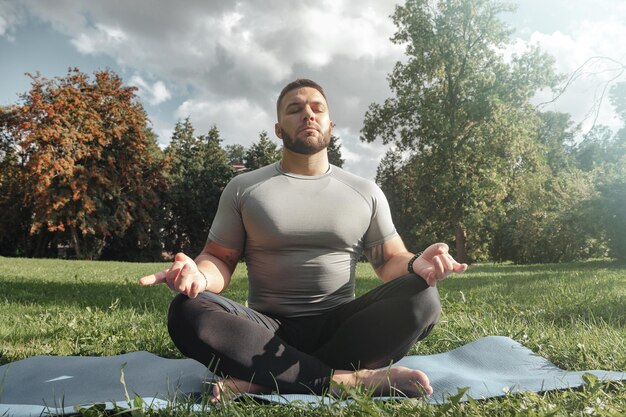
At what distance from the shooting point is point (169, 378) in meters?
2.77

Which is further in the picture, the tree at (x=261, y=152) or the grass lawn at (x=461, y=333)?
the tree at (x=261, y=152)

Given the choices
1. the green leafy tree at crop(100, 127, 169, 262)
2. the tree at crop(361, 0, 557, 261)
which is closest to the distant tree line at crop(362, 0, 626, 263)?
the tree at crop(361, 0, 557, 261)

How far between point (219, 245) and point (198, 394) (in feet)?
2.78

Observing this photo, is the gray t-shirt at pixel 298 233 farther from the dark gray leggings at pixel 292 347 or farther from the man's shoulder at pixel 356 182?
the dark gray leggings at pixel 292 347

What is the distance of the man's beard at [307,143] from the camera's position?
2945 mm

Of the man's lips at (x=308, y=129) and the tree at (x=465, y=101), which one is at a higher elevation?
the tree at (x=465, y=101)

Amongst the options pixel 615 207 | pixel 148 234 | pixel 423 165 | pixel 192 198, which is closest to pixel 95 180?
pixel 148 234

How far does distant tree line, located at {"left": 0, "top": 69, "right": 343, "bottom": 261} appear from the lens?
885 inches

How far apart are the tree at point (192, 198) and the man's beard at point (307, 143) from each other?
2639cm

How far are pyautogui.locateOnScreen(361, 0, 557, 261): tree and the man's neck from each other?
17417 millimetres

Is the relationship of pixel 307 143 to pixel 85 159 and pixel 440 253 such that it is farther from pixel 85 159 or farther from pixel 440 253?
pixel 85 159

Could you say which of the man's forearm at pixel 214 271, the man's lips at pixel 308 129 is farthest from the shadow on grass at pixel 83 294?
the man's lips at pixel 308 129

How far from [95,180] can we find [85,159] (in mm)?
1091

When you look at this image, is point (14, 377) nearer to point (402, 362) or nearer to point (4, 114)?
point (402, 362)
